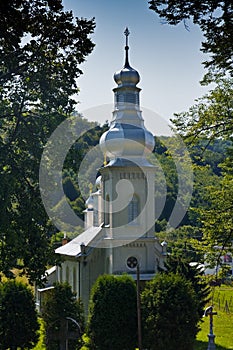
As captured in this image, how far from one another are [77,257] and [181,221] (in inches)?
1583

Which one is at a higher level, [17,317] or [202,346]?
[17,317]

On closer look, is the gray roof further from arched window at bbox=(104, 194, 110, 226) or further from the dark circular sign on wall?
the dark circular sign on wall

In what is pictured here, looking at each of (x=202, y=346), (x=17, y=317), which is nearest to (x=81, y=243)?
(x=202, y=346)

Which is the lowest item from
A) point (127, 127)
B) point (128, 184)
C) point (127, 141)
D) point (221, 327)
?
point (221, 327)

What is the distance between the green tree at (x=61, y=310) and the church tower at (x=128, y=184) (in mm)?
6209

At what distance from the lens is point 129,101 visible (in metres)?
29.3

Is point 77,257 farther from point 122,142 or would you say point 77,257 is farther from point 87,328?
point 87,328

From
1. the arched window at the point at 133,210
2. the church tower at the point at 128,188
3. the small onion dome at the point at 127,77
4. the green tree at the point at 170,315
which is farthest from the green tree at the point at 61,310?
the small onion dome at the point at 127,77

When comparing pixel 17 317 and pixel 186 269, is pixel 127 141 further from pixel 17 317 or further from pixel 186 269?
Answer: pixel 17 317

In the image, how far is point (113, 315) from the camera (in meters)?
21.6

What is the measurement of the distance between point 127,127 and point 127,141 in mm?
743

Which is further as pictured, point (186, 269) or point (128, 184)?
point (128, 184)

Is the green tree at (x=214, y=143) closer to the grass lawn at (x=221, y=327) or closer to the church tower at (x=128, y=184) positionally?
the grass lawn at (x=221, y=327)

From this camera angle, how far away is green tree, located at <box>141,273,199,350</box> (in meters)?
20.6
